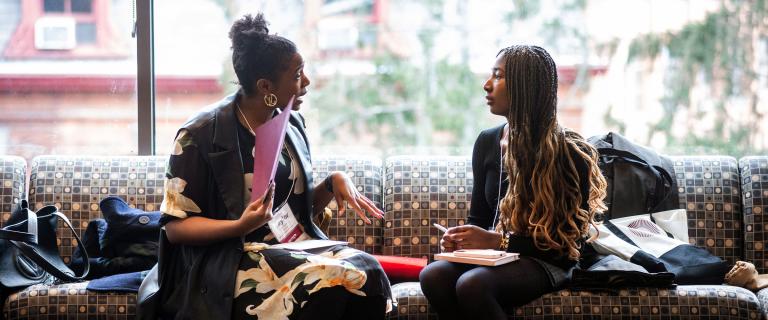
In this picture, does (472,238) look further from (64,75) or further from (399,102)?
(64,75)

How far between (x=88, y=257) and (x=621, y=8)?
2.74 meters

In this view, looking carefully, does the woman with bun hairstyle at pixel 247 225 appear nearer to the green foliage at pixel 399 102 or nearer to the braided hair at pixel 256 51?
the braided hair at pixel 256 51

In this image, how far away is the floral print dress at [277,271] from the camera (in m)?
2.96

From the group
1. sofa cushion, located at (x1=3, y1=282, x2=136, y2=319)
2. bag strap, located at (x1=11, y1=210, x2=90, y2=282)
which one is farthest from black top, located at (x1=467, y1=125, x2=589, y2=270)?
bag strap, located at (x1=11, y1=210, x2=90, y2=282)

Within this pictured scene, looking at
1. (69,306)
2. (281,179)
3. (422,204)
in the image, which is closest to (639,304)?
(422,204)

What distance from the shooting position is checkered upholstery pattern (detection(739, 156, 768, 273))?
3.91 meters

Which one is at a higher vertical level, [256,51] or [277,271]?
[256,51]

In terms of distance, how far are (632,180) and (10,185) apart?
2568 millimetres

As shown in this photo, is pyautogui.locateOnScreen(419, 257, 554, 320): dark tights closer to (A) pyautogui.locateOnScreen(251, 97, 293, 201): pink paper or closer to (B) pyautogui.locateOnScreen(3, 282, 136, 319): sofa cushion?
(A) pyautogui.locateOnScreen(251, 97, 293, 201): pink paper

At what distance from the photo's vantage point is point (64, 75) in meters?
4.60

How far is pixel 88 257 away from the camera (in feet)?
12.2

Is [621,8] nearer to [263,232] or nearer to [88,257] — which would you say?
[263,232]

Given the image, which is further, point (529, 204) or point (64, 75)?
point (64, 75)

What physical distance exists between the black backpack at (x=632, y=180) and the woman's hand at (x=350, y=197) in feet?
3.55
